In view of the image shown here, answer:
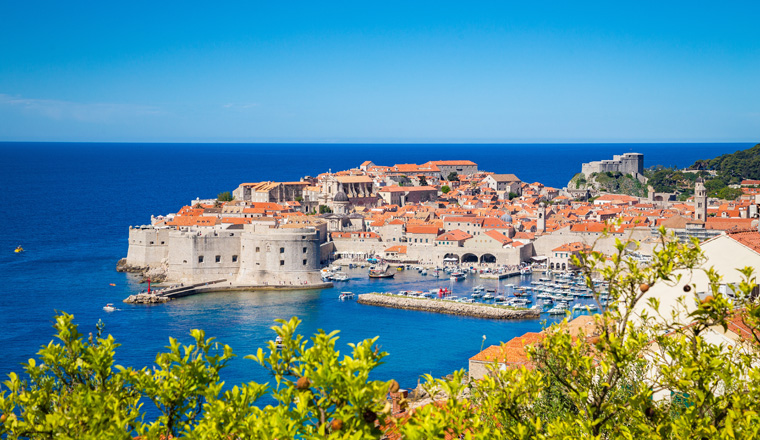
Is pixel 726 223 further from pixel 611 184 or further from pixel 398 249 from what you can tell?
pixel 611 184

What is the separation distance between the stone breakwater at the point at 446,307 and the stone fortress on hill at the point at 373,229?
3250 millimetres

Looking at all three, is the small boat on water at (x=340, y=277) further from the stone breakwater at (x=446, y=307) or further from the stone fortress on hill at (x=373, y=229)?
the stone breakwater at (x=446, y=307)

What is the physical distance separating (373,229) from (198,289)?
1056cm

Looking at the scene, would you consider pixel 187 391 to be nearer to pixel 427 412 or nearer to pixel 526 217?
pixel 427 412

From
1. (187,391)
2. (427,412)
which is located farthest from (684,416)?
(187,391)

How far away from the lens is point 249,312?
72.9 feet

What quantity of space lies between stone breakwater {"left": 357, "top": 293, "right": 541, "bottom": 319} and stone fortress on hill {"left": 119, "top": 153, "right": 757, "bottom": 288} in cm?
325

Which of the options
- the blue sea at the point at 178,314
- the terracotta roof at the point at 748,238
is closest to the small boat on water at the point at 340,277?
the blue sea at the point at 178,314

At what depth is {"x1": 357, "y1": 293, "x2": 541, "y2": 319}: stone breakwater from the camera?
21.7 meters

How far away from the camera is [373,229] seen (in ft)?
112

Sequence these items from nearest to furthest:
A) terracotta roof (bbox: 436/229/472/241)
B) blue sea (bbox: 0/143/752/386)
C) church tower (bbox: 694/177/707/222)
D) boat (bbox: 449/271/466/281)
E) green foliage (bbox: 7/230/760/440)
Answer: green foliage (bbox: 7/230/760/440) → blue sea (bbox: 0/143/752/386) → boat (bbox: 449/271/466/281) → church tower (bbox: 694/177/707/222) → terracotta roof (bbox: 436/229/472/241)

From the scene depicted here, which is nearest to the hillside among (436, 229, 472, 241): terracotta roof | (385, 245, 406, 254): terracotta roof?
(436, 229, 472, 241): terracotta roof

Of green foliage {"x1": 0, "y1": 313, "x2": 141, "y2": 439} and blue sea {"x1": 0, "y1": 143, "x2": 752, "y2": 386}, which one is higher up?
green foliage {"x1": 0, "y1": 313, "x2": 141, "y2": 439}

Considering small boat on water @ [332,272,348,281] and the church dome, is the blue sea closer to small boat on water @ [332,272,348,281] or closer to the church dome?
small boat on water @ [332,272,348,281]
